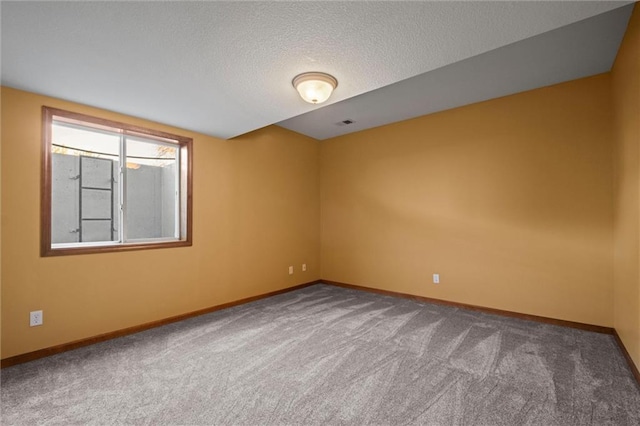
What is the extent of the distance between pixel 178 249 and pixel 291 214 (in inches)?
75.0

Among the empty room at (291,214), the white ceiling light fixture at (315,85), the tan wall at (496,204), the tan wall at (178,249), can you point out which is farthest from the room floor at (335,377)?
the white ceiling light fixture at (315,85)

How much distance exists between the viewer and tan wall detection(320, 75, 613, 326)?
303 cm

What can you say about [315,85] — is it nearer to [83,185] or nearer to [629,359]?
[83,185]

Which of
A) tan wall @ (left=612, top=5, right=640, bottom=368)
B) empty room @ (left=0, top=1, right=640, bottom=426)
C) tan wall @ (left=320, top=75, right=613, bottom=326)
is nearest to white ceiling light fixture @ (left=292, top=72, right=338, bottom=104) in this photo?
empty room @ (left=0, top=1, right=640, bottom=426)

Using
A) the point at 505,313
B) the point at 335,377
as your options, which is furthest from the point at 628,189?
the point at 335,377

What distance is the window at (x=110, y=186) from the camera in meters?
2.66

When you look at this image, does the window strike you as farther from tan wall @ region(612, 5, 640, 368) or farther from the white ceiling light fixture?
tan wall @ region(612, 5, 640, 368)

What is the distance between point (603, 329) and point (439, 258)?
67.5 inches

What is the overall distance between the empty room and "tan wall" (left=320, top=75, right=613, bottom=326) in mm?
23

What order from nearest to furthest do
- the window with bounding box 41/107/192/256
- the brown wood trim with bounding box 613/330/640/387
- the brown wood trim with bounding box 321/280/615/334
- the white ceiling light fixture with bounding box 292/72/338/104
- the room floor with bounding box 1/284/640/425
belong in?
1. the room floor with bounding box 1/284/640/425
2. the brown wood trim with bounding box 613/330/640/387
3. the white ceiling light fixture with bounding box 292/72/338/104
4. the window with bounding box 41/107/192/256
5. the brown wood trim with bounding box 321/280/615/334

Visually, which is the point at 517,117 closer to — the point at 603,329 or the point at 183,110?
the point at 603,329

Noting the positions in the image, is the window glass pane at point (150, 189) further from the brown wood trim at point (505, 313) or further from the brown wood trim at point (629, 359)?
the brown wood trim at point (629, 359)

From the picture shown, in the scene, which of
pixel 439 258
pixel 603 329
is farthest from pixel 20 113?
pixel 603 329

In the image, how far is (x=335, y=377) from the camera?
Result: 2.13 meters
